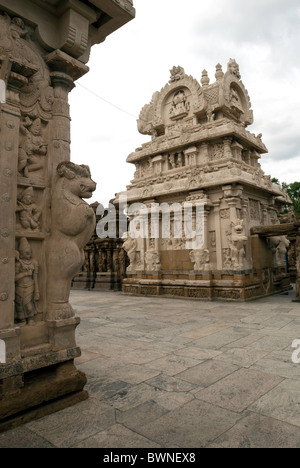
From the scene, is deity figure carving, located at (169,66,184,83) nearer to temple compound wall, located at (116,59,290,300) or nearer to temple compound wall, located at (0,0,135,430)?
temple compound wall, located at (116,59,290,300)

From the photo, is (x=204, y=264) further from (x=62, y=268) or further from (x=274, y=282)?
(x=62, y=268)

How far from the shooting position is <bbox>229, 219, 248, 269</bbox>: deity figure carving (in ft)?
36.6

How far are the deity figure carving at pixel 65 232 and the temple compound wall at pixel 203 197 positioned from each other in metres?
8.78

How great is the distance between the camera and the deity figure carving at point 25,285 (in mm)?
3035

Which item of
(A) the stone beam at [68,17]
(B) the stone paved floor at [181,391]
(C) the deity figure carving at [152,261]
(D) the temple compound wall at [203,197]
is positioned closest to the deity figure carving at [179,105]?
(D) the temple compound wall at [203,197]

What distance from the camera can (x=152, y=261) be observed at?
530 inches

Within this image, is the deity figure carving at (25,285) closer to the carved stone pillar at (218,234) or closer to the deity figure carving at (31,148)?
the deity figure carving at (31,148)

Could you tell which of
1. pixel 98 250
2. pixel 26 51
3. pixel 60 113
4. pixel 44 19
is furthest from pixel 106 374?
pixel 98 250

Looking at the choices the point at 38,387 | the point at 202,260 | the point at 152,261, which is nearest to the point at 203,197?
the point at 202,260

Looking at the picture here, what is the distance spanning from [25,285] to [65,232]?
0.67 meters

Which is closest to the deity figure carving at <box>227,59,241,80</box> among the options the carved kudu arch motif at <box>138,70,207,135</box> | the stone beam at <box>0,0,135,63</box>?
the carved kudu arch motif at <box>138,70,207,135</box>

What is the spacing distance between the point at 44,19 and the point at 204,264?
9.69 metres

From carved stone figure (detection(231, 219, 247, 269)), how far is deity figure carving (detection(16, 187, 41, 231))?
29.7 feet

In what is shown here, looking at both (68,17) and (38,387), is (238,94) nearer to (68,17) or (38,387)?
(68,17)
